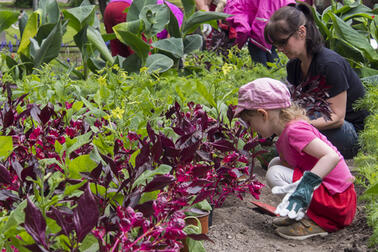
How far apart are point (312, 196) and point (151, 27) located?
2.30m

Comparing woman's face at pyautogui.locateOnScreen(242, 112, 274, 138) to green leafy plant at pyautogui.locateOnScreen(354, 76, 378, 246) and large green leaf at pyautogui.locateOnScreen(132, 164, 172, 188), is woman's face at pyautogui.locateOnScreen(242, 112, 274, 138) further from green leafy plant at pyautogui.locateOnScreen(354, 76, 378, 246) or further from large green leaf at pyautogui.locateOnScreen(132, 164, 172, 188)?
large green leaf at pyautogui.locateOnScreen(132, 164, 172, 188)

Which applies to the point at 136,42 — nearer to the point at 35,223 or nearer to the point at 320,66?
the point at 320,66

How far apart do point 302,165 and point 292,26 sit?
3.59 ft

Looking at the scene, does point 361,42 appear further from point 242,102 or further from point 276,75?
point 242,102

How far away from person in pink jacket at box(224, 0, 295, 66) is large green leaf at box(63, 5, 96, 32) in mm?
1704

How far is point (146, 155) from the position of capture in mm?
1392

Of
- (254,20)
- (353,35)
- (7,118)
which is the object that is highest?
(7,118)

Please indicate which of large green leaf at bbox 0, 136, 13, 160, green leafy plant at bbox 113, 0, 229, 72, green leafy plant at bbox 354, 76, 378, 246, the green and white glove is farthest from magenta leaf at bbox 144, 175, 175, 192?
green leafy plant at bbox 113, 0, 229, 72

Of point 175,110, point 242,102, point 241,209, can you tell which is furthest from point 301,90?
point 175,110

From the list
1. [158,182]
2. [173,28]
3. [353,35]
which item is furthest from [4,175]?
[353,35]

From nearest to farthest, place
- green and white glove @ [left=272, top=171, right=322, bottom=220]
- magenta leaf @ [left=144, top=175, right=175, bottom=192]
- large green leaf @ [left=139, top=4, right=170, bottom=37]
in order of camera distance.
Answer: magenta leaf @ [left=144, top=175, right=175, bottom=192], green and white glove @ [left=272, top=171, right=322, bottom=220], large green leaf @ [left=139, top=4, right=170, bottom=37]

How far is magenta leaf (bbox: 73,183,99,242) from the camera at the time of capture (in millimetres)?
1037

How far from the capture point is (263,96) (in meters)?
2.76

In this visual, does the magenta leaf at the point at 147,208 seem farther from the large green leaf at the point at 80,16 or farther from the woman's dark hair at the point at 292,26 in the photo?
the large green leaf at the point at 80,16
